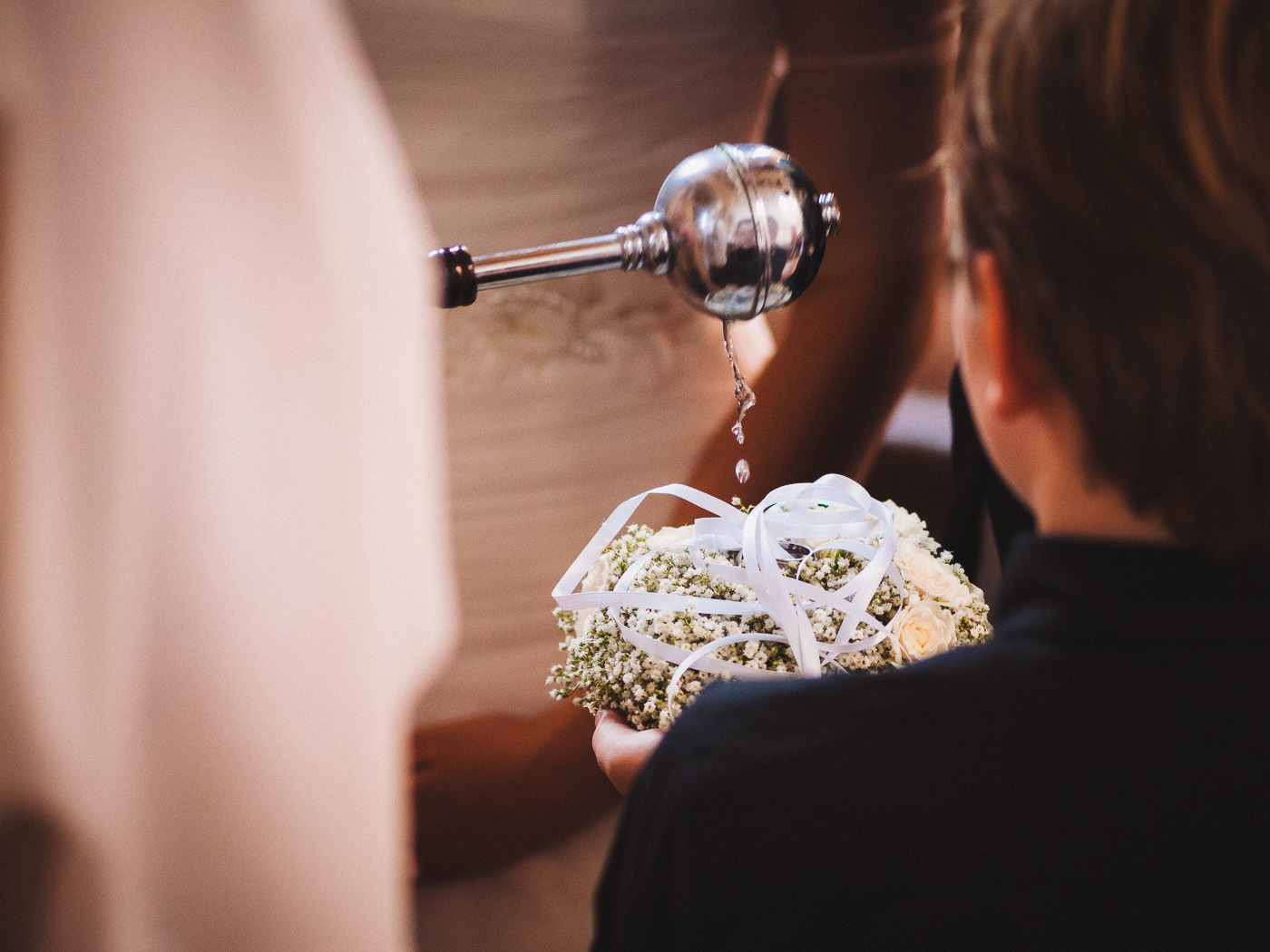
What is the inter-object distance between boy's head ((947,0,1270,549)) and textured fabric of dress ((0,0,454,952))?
64 centimetres

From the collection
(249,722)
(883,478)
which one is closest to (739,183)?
(249,722)

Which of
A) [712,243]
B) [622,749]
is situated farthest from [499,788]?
[712,243]

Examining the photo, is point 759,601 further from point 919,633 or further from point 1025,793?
point 1025,793

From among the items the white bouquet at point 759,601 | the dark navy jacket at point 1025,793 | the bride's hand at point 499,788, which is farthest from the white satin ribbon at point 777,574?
the bride's hand at point 499,788

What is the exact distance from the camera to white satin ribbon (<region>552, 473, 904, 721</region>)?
2.32 ft

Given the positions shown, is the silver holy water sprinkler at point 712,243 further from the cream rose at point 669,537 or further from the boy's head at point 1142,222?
the cream rose at point 669,537

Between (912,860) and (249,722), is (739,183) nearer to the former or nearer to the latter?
(912,860)

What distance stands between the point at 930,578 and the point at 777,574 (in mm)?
143

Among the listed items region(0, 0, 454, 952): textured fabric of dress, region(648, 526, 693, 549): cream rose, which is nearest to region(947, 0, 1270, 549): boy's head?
region(648, 526, 693, 549): cream rose

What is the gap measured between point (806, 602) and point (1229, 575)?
33 centimetres

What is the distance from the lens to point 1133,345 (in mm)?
408

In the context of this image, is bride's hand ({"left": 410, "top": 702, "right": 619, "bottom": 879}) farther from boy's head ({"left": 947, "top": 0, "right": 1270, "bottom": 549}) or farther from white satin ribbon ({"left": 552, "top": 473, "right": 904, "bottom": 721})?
boy's head ({"left": 947, "top": 0, "right": 1270, "bottom": 549})

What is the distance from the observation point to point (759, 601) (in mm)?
729

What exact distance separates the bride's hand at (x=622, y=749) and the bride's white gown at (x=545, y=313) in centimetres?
37
